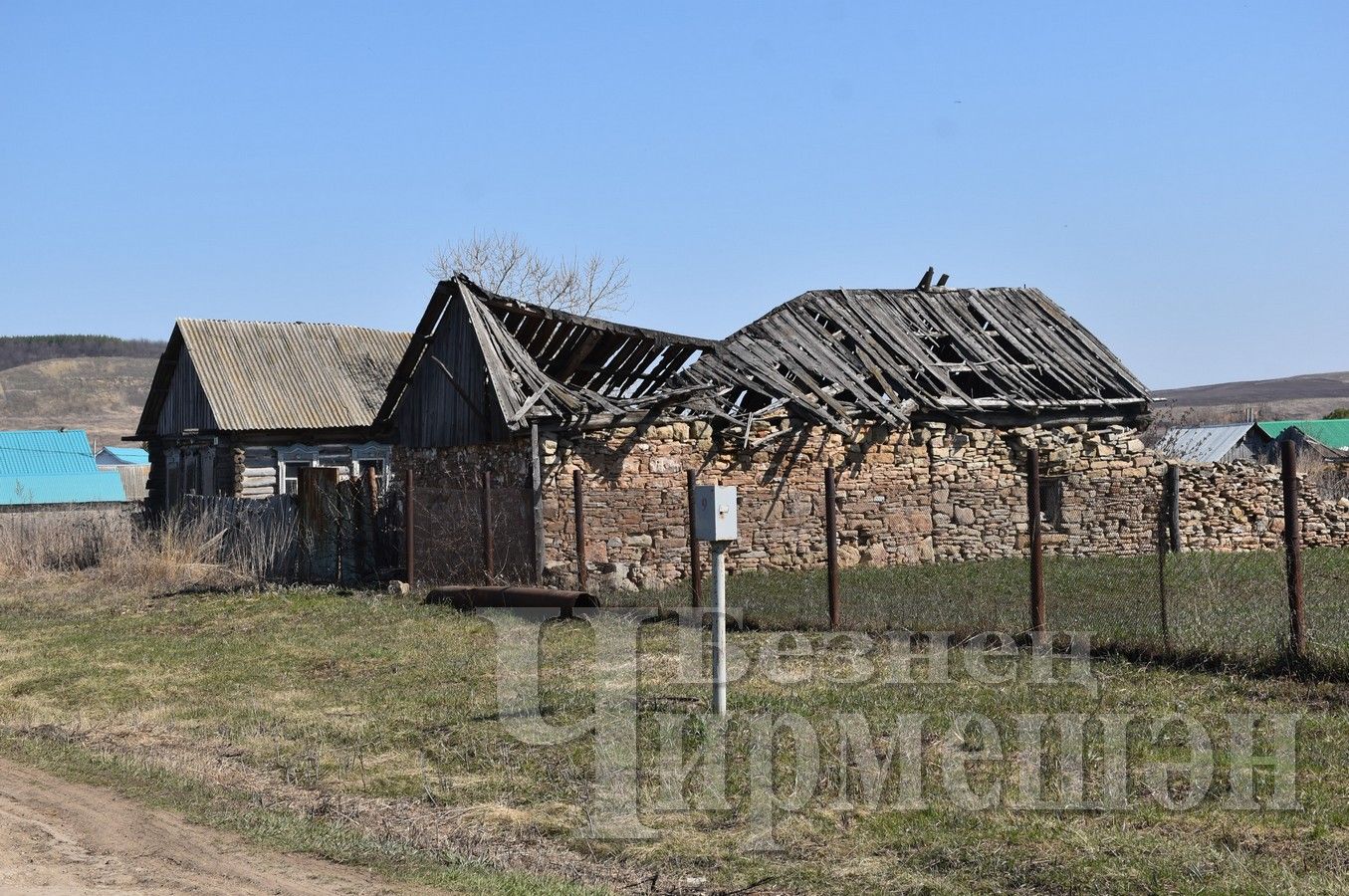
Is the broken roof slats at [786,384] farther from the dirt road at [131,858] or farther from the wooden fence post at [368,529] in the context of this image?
the dirt road at [131,858]

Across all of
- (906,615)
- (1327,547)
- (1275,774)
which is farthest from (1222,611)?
(1327,547)

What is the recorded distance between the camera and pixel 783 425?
2027 centimetres

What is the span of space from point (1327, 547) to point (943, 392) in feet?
22.1

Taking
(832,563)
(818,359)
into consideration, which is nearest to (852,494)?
(818,359)

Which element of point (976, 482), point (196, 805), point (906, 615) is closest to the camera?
point (196, 805)

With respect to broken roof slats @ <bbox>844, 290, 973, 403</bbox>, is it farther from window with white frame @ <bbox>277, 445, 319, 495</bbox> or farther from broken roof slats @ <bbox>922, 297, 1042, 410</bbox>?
window with white frame @ <bbox>277, 445, 319, 495</bbox>

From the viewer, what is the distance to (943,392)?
22250 millimetres

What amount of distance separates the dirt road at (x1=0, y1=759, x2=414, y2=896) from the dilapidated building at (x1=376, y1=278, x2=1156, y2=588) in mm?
9677

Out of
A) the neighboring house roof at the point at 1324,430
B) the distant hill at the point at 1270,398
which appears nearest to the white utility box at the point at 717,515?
the neighboring house roof at the point at 1324,430

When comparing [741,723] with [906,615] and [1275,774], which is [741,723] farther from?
[906,615]

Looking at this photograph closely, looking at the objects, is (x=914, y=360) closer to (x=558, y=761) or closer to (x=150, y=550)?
(x=150, y=550)

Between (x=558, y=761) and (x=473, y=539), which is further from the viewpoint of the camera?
(x=473, y=539)

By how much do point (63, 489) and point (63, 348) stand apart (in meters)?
91.5

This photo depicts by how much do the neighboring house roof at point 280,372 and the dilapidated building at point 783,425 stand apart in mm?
6722
